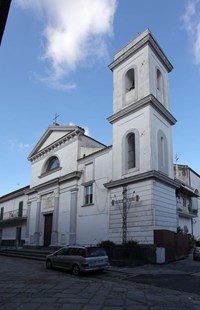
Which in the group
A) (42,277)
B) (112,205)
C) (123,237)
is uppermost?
(112,205)

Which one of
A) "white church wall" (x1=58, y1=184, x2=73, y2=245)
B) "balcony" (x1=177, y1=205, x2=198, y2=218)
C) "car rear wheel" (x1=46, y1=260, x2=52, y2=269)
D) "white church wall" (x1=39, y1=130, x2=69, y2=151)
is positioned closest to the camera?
"car rear wheel" (x1=46, y1=260, x2=52, y2=269)

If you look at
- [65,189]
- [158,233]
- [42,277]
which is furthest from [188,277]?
[65,189]

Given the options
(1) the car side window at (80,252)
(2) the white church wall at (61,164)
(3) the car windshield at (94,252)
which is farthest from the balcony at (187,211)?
(1) the car side window at (80,252)

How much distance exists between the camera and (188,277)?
1362 cm

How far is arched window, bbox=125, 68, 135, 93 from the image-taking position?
2487 cm

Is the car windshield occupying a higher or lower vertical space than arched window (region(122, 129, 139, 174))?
lower

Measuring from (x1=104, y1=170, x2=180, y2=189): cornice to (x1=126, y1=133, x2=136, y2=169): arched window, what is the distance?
1412 millimetres

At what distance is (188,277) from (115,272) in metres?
3.69

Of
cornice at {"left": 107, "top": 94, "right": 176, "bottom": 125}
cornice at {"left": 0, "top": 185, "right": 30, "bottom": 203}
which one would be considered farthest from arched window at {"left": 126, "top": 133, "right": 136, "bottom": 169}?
cornice at {"left": 0, "top": 185, "right": 30, "bottom": 203}

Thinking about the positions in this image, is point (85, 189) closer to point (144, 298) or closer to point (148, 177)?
point (148, 177)

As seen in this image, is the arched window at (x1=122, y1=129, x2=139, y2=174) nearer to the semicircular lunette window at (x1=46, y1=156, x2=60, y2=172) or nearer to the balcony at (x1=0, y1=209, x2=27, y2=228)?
the semicircular lunette window at (x1=46, y1=156, x2=60, y2=172)

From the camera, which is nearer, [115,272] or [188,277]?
[188,277]

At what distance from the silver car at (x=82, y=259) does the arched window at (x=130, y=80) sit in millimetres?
13776

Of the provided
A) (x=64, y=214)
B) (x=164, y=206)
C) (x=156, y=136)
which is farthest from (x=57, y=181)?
(x=164, y=206)
